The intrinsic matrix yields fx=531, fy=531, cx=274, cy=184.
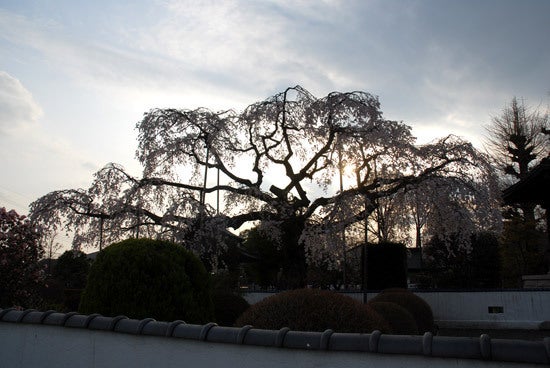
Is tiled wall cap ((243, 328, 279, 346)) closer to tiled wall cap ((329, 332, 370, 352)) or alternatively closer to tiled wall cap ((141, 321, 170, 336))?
tiled wall cap ((329, 332, 370, 352))

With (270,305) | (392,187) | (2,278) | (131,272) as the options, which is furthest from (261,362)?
(392,187)

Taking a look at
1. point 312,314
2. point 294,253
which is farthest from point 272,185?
point 312,314

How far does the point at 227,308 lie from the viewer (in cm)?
1264

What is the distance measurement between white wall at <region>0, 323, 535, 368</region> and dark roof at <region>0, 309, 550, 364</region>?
0.07m

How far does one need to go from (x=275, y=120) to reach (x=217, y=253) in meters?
5.94

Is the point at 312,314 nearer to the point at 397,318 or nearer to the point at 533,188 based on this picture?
the point at 397,318

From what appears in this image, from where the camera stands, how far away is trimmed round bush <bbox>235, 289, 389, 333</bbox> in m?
6.83

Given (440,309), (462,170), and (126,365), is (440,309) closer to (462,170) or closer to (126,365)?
(462,170)

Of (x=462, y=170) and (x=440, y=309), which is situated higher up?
(x=462, y=170)

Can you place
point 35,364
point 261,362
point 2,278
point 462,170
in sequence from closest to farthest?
1. point 261,362
2. point 35,364
3. point 2,278
4. point 462,170

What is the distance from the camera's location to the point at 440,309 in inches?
846

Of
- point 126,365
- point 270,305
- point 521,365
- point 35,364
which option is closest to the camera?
point 521,365

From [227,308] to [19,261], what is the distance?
28.0 ft

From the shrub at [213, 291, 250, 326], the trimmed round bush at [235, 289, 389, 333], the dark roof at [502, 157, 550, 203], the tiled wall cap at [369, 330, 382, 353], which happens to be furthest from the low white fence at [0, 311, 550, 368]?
the dark roof at [502, 157, 550, 203]
